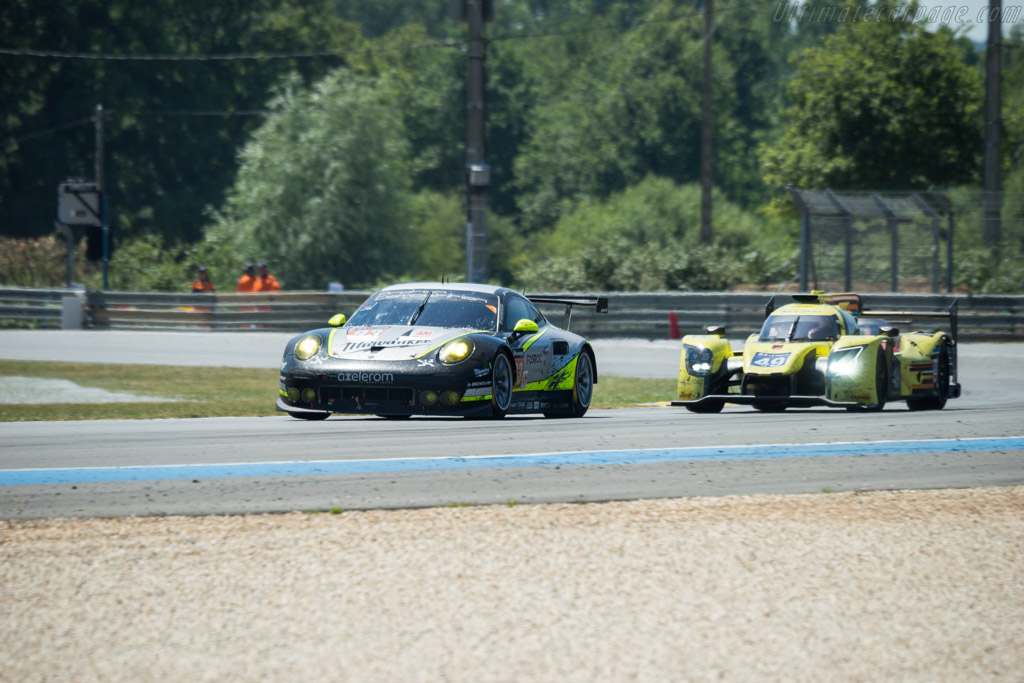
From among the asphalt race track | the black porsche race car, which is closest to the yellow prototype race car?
the asphalt race track

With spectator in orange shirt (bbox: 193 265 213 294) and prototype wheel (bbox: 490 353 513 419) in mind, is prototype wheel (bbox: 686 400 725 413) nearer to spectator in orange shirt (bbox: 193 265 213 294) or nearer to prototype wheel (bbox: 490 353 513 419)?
prototype wheel (bbox: 490 353 513 419)

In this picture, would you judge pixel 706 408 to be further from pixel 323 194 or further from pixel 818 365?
pixel 323 194

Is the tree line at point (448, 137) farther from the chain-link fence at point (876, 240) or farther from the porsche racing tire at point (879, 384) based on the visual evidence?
the porsche racing tire at point (879, 384)

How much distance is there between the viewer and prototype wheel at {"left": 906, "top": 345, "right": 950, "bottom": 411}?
1458 cm

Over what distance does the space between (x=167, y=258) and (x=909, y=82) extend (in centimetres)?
2078

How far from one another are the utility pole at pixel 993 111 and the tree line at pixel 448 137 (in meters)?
0.54

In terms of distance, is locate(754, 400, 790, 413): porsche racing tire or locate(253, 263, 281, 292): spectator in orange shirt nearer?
locate(754, 400, 790, 413): porsche racing tire

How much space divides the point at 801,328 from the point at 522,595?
29.5 ft

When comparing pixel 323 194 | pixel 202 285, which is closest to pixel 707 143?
pixel 202 285

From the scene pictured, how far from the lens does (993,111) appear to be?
95.4 ft

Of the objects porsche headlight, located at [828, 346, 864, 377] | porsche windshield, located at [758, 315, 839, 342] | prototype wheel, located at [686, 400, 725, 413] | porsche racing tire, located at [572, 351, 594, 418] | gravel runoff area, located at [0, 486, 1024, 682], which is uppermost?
porsche windshield, located at [758, 315, 839, 342]

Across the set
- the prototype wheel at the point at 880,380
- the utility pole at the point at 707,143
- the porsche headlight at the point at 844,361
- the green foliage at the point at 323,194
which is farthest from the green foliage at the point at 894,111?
the porsche headlight at the point at 844,361

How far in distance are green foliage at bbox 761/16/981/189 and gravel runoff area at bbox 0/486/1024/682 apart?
30307mm

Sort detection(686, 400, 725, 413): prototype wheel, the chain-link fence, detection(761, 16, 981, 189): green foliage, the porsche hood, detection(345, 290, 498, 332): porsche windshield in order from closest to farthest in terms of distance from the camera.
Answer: the porsche hood → detection(345, 290, 498, 332): porsche windshield → detection(686, 400, 725, 413): prototype wheel → the chain-link fence → detection(761, 16, 981, 189): green foliage
